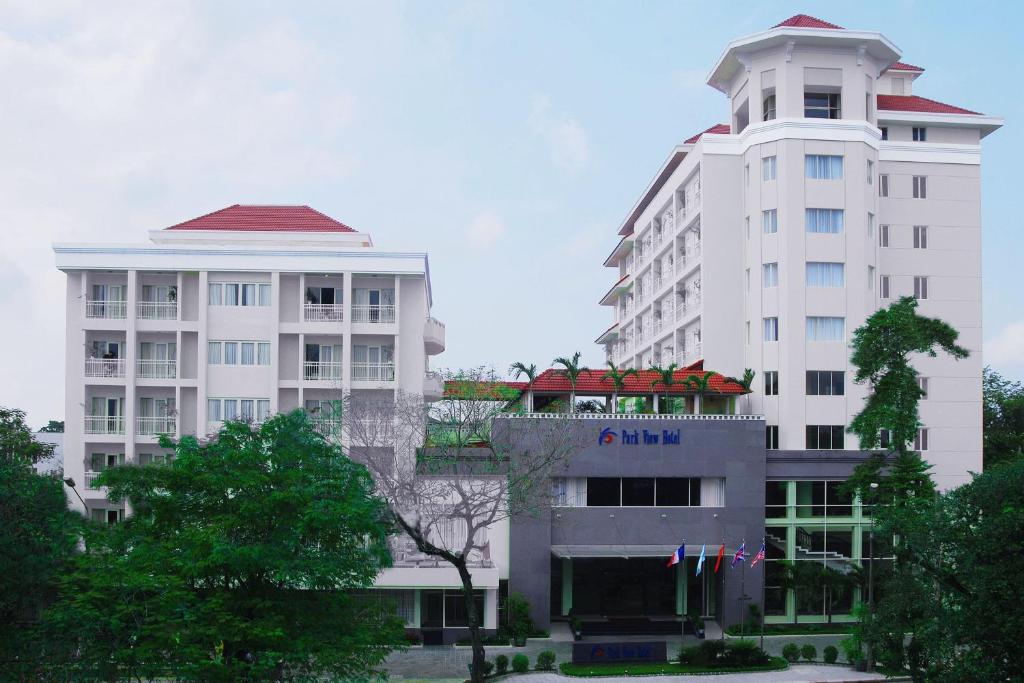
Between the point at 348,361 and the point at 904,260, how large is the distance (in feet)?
87.2

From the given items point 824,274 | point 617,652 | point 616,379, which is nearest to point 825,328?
point 824,274

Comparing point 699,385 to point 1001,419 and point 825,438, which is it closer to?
point 825,438

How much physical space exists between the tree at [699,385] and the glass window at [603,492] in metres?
5.76

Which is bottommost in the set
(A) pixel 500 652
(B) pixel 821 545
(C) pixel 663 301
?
(A) pixel 500 652

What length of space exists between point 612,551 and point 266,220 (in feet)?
74.0

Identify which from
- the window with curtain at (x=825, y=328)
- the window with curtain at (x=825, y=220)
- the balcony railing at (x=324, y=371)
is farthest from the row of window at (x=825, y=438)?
the balcony railing at (x=324, y=371)

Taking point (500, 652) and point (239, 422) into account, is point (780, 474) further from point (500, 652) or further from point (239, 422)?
point (239, 422)

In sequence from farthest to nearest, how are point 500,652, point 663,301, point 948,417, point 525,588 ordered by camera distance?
point 663,301, point 948,417, point 525,588, point 500,652

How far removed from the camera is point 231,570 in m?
21.2

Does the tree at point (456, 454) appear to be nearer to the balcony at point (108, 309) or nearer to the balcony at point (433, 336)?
the balcony at point (433, 336)

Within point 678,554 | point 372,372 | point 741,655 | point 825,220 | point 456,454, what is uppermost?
point 825,220

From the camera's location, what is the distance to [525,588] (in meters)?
39.3

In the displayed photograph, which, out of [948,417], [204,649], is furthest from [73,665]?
[948,417]

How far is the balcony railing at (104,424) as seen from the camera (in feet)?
142
